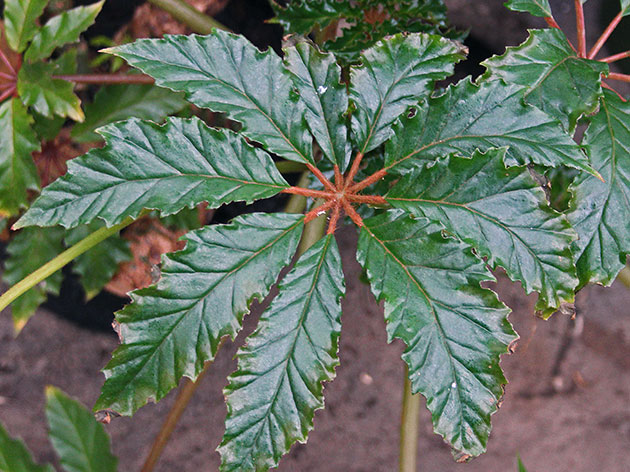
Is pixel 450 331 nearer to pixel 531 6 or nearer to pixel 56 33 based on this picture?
pixel 531 6

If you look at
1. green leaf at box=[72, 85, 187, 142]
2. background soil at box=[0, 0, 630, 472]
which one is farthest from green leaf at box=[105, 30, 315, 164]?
background soil at box=[0, 0, 630, 472]

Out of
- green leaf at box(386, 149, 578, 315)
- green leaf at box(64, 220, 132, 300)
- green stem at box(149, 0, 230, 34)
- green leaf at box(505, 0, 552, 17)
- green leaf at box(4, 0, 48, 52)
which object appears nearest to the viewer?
green leaf at box(386, 149, 578, 315)

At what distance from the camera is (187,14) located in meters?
1.02

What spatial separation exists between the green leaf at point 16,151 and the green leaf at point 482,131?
0.59 metres

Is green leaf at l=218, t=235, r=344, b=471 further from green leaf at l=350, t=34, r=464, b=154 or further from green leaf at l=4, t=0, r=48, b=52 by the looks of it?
green leaf at l=4, t=0, r=48, b=52

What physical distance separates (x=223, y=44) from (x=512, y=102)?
37cm

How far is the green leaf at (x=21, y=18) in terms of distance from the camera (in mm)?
904

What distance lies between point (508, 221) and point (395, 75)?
245mm

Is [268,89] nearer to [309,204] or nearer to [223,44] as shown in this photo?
[223,44]

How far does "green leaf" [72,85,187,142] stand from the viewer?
105cm

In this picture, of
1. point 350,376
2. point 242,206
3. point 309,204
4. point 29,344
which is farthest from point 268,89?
point 29,344

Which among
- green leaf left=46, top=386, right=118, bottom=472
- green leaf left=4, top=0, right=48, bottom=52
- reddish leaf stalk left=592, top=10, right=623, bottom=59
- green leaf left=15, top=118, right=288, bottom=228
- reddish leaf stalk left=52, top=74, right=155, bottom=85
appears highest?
green leaf left=4, top=0, right=48, bottom=52

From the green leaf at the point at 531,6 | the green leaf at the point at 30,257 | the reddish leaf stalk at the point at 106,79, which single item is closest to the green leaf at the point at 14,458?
the green leaf at the point at 30,257

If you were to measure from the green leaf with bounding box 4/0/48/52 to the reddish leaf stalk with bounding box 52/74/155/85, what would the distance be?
0.08m
